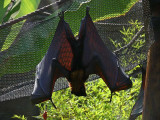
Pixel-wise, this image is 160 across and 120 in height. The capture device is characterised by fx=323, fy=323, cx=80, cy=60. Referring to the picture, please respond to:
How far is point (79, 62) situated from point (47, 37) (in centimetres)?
25

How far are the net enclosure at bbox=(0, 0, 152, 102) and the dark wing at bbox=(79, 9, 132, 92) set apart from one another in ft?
0.49

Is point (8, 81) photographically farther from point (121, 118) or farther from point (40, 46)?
point (121, 118)

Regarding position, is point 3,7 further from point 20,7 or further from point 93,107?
point 93,107

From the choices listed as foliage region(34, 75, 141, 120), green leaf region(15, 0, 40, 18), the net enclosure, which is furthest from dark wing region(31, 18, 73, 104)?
foliage region(34, 75, 141, 120)

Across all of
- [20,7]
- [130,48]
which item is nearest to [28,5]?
[20,7]

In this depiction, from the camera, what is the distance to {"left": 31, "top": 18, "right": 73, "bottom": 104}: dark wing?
1.34m

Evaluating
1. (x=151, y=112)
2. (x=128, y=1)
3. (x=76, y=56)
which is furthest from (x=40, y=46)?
(x=151, y=112)

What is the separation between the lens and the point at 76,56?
1.43 metres

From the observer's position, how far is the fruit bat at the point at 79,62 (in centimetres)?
138

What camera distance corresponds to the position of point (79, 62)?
1.42 meters

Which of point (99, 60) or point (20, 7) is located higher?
point (20, 7)

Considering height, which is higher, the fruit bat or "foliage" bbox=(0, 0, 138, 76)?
"foliage" bbox=(0, 0, 138, 76)

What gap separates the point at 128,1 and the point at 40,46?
0.49m

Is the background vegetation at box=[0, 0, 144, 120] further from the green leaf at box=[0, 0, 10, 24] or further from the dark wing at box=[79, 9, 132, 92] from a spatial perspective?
the dark wing at box=[79, 9, 132, 92]
